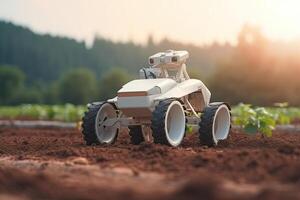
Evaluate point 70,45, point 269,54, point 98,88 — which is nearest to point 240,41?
point 269,54

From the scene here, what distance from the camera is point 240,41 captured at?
8356cm

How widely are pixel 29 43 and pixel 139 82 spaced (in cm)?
12466

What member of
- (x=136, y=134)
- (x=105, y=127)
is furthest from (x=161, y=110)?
(x=136, y=134)

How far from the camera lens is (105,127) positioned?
42.9 feet

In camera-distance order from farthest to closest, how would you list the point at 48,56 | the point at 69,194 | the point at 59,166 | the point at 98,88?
1. the point at 48,56
2. the point at 98,88
3. the point at 59,166
4. the point at 69,194

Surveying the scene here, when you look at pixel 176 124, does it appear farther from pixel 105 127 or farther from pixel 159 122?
pixel 105 127

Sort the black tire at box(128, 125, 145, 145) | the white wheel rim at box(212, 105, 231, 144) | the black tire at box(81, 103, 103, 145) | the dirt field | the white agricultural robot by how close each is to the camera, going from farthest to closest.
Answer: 1. the black tire at box(128, 125, 145, 145)
2. the white wheel rim at box(212, 105, 231, 144)
3. the black tire at box(81, 103, 103, 145)
4. the white agricultural robot
5. the dirt field

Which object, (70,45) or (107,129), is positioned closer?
(107,129)

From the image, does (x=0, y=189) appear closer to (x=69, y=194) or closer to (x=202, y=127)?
(x=69, y=194)

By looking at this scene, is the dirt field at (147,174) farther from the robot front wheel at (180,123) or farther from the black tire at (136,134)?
the black tire at (136,134)

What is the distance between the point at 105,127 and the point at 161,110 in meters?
1.90

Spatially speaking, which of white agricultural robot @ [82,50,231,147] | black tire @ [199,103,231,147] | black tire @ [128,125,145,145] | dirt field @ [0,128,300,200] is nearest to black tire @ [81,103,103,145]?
white agricultural robot @ [82,50,231,147]

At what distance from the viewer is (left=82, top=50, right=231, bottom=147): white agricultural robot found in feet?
38.9

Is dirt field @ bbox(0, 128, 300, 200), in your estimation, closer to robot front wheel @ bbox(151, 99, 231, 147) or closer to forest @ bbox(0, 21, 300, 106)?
robot front wheel @ bbox(151, 99, 231, 147)
